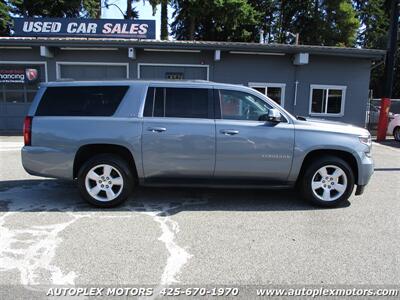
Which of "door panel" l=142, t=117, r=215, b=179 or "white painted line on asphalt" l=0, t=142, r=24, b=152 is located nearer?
"door panel" l=142, t=117, r=215, b=179

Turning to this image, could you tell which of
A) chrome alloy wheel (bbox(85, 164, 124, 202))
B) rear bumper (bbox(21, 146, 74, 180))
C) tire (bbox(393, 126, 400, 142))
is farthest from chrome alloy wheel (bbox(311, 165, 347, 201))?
tire (bbox(393, 126, 400, 142))

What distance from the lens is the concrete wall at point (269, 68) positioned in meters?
16.2

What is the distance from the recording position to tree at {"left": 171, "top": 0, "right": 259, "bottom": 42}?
96.8 ft

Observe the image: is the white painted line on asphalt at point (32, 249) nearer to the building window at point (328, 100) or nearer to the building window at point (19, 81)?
the building window at point (19, 81)

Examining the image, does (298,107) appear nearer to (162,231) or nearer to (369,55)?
(369,55)

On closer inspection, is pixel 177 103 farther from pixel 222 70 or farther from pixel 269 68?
pixel 269 68

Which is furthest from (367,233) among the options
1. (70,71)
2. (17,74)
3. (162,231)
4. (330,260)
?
(17,74)

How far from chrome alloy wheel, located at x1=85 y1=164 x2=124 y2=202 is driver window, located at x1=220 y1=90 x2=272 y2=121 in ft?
6.23

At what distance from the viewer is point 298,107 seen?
1672 cm

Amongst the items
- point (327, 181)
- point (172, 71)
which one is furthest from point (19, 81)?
point (327, 181)

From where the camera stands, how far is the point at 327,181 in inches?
222

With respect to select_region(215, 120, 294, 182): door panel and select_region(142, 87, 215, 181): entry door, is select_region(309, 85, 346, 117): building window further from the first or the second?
select_region(142, 87, 215, 181): entry door

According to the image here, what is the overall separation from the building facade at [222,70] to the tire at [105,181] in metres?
11.1

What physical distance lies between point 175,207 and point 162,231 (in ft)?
3.26
